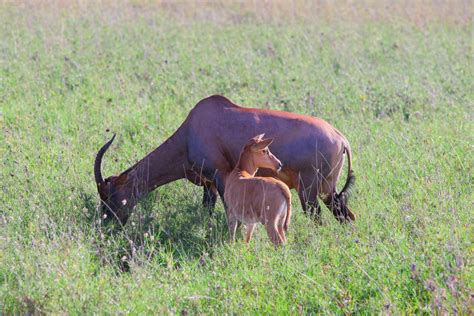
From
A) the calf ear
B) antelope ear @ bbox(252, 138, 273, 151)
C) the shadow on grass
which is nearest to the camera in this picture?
the shadow on grass

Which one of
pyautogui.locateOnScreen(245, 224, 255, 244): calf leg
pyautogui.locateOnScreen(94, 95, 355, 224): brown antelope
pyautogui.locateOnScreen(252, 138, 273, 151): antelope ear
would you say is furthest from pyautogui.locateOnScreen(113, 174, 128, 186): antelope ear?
pyautogui.locateOnScreen(245, 224, 255, 244): calf leg

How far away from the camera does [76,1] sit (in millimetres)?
18531

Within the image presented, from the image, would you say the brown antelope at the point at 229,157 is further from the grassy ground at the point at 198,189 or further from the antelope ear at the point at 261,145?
the antelope ear at the point at 261,145

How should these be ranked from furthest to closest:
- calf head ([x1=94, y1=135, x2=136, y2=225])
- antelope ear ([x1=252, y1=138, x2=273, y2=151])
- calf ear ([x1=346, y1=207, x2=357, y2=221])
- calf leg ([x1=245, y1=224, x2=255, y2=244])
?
1. calf head ([x1=94, y1=135, x2=136, y2=225])
2. calf ear ([x1=346, y1=207, x2=357, y2=221])
3. antelope ear ([x1=252, y1=138, x2=273, y2=151])
4. calf leg ([x1=245, y1=224, x2=255, y2=244])

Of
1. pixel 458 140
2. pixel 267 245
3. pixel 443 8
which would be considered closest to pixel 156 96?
pixel 458 140

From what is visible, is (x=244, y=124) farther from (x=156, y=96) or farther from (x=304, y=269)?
(x=156, y=96)

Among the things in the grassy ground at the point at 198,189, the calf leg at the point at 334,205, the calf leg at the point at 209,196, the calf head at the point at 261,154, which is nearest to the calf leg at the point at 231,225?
the grassy ground at the point at 198,189

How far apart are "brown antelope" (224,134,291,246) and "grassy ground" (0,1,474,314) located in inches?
7.6

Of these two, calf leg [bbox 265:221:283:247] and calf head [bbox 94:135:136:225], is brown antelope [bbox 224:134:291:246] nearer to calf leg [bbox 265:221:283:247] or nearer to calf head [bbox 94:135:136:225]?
calf leg [bbox 265:221:283:247]

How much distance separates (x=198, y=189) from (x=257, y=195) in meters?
1.69

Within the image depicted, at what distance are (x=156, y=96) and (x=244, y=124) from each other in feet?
11.9

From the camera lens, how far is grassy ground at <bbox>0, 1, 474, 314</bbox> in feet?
19.7

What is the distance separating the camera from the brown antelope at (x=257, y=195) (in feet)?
23.6

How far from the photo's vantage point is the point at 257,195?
24.1ft
